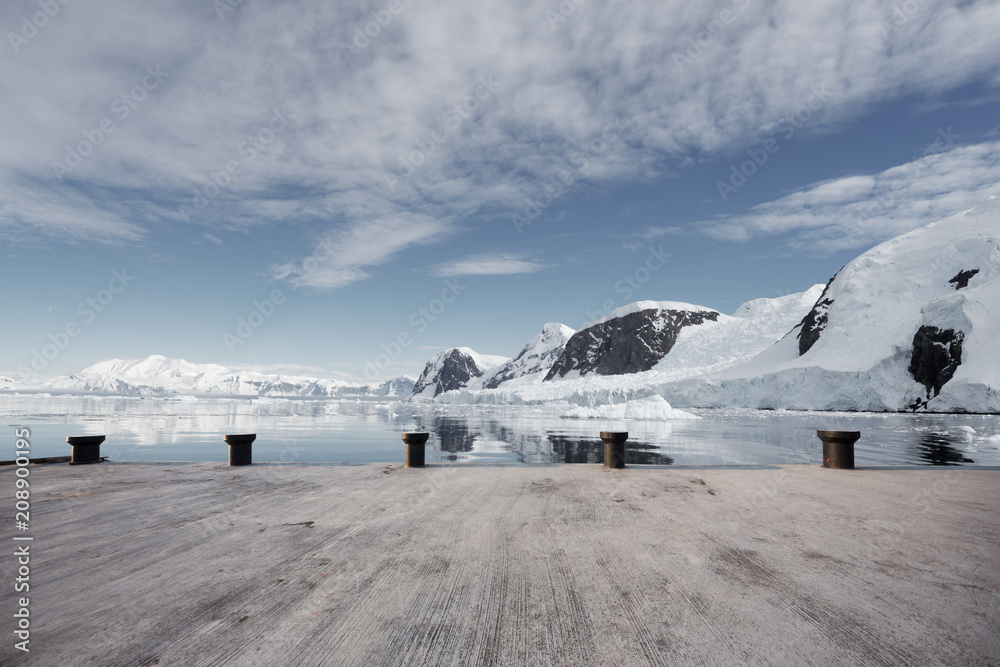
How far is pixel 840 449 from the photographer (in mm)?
9047

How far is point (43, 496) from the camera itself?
6.31m

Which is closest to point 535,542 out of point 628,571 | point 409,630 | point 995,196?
point 628,571

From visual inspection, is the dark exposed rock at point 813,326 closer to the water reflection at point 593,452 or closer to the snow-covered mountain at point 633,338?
the snow-covered mountain at point 633,338

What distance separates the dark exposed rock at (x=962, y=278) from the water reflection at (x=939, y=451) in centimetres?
5501

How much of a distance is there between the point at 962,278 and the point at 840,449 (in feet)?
271

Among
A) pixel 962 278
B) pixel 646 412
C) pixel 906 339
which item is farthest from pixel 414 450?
pixel 962 278

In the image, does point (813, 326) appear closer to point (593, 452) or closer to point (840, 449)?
point (593, 452)

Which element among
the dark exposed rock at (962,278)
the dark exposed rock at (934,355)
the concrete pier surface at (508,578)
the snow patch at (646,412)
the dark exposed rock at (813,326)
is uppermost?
the dark exposed rock at (962,278)

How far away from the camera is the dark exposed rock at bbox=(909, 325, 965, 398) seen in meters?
56.4

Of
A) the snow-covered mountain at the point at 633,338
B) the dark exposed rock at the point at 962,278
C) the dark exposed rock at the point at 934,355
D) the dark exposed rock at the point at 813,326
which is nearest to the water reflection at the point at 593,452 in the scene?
the dark exposed rock at the point at 934,355

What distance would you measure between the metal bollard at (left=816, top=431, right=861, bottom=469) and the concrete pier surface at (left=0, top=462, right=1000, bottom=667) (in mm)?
2477

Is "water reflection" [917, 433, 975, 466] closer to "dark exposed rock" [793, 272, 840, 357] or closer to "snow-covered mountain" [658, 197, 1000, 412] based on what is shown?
"snow-covered mountain" [658, 197, 1000, 412]

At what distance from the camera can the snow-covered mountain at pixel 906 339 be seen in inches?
2066

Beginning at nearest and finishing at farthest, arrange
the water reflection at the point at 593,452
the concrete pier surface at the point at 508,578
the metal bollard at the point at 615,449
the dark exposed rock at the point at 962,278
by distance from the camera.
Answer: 1. the concrete pier surface at the point at 508,578
2. the metal bollard at the point at 615,449
3. the water reflection at the point at 593,452
4. the dark exposed rock at the point at 962,278
